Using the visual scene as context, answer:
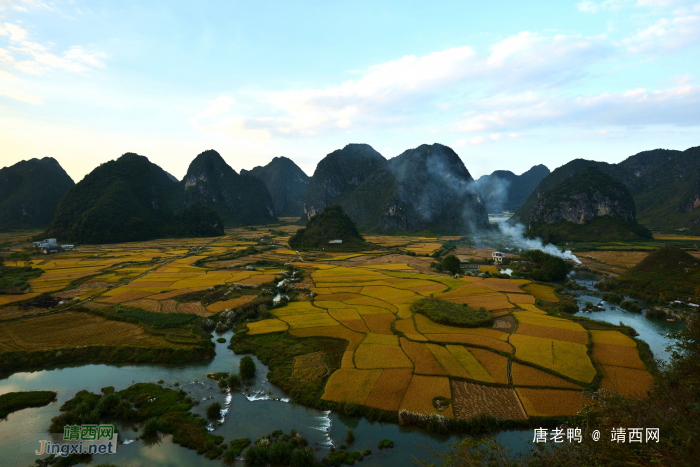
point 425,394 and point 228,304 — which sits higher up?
point 228,304

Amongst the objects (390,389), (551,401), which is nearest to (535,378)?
(551,401)

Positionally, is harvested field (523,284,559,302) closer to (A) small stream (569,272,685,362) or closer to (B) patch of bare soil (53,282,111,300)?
(A) small stream (569,272,685,362)

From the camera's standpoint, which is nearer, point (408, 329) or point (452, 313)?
point (408, 329)

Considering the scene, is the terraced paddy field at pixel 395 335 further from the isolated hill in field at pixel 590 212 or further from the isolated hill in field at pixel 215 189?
the isolated hill in field at pixel 215 189

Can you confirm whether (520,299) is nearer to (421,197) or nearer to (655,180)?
(421,197)

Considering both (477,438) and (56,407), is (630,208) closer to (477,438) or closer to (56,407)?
(477,438)

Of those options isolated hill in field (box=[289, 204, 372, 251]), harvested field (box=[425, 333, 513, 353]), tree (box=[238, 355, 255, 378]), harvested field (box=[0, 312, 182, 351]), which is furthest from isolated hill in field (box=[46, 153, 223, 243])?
harvested field (box=[425, 333, 513, 353])

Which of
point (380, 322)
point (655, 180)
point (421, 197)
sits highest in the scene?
point (655, 180)
